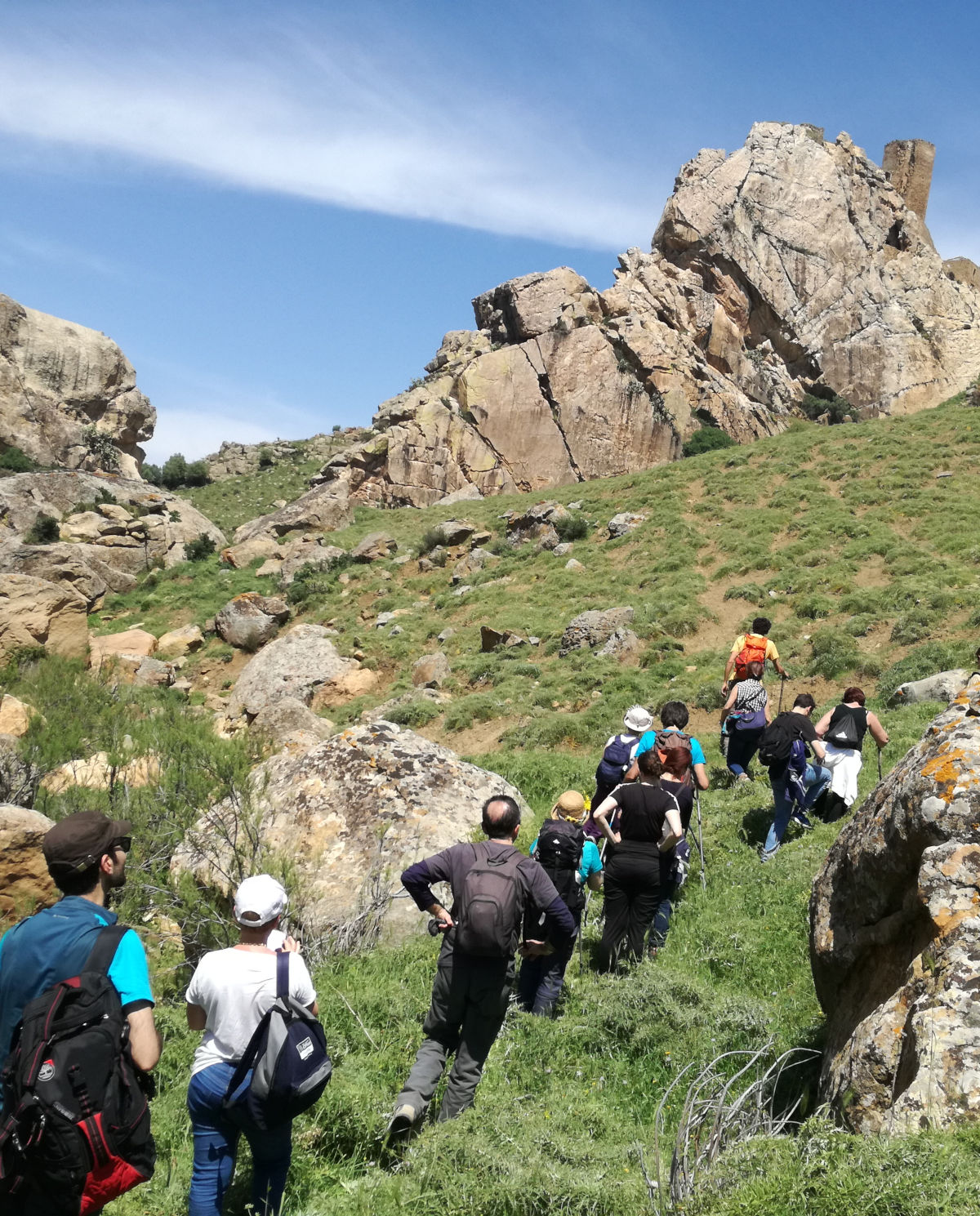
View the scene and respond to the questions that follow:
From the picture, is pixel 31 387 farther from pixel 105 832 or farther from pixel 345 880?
pixel 105 832

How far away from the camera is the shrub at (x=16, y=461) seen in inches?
1694

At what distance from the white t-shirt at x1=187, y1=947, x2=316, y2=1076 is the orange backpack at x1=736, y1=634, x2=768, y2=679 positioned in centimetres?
771

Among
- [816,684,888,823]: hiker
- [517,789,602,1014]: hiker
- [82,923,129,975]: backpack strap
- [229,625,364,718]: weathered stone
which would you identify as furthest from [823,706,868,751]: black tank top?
[229,625,364,718]: weathered stone

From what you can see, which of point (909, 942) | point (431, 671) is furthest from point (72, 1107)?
point (431, 671)

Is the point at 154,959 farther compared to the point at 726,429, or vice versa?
the point at 726,429

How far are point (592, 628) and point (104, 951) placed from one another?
17183 millimetres

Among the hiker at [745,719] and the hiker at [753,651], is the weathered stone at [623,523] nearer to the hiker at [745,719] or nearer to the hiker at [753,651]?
the hiker at [753,651]

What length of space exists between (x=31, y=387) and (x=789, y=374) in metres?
48.5

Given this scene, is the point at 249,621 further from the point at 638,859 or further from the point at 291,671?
the point at 638,859

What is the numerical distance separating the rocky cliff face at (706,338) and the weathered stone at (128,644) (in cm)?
1632

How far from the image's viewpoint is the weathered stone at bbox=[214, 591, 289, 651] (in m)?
25.1

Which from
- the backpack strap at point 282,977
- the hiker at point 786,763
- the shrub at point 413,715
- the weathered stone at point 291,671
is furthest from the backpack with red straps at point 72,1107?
the weathered stone at point 291,671

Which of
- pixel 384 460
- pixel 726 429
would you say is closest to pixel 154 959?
pixel 384 460

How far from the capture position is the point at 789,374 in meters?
59.6
